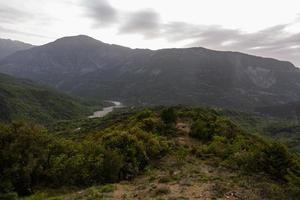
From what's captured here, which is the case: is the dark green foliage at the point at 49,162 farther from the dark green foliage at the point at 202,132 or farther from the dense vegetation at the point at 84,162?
the dark green foliage at the point at 202,132

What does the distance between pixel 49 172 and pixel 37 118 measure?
549ft

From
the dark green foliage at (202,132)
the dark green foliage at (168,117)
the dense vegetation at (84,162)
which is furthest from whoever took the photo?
the dark green foliage at (168,117)

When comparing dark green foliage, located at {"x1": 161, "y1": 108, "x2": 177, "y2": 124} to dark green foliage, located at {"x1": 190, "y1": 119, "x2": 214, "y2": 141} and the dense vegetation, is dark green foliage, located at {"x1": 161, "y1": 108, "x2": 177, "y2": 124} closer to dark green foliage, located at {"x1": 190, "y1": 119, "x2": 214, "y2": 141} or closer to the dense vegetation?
dark green foliage, located at {"x1": 190, "y1": 119, "x2": 214, "y2": 141}

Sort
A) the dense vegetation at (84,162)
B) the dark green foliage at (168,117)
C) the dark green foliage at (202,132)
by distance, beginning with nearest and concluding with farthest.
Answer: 1. the dense vegetation at (84,162)
2. the dark green foliage at (202,132)
3. the dark green foliage at (168,117)

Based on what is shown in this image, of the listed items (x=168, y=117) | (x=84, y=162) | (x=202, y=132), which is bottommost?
(x=202, y=132)

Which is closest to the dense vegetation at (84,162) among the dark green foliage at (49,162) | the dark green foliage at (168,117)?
the dark green foliage at (49,162)

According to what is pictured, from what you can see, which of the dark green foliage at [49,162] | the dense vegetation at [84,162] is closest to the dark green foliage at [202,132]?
the dense vegetation at [84,162]

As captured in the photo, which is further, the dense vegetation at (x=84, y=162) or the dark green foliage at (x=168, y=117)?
the dark green foliage at (x=168, y=117)

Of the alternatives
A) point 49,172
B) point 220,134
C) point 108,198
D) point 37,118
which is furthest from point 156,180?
point 37,118

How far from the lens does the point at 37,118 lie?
179 metres

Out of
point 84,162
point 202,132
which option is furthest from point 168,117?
point 84,162

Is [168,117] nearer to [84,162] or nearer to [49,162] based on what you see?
[84,162]

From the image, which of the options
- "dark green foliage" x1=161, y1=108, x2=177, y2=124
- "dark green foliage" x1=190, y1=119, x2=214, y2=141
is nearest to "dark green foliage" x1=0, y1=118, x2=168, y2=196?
"dark green foliage" x1=190, y1=119, x2=214, y2=141

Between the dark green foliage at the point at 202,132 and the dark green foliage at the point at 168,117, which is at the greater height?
the dark green foliage at the point at 168,117
